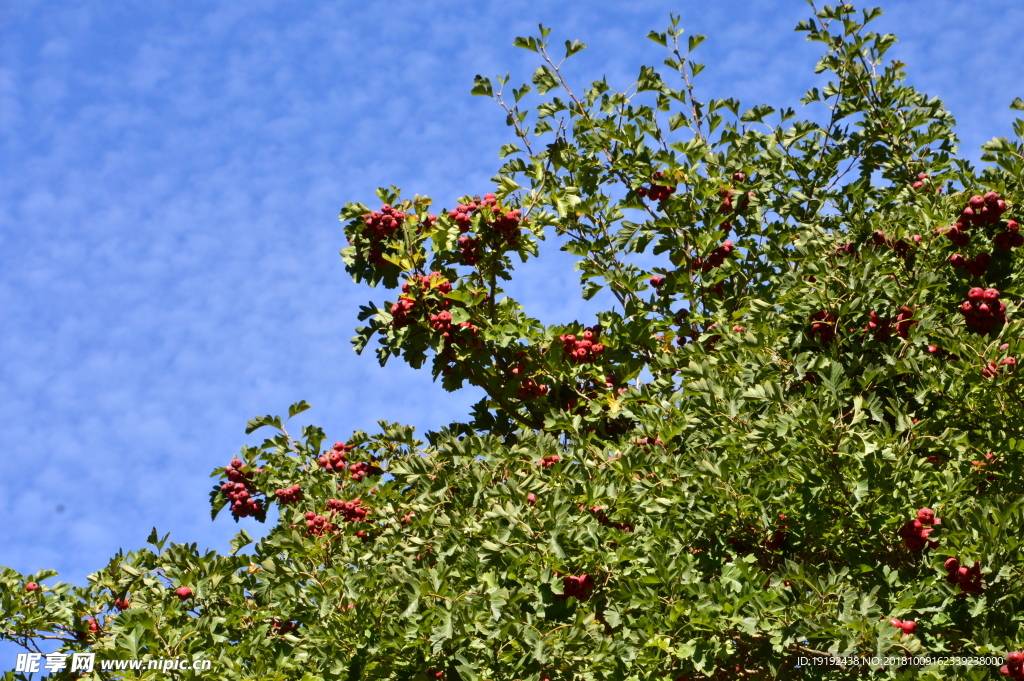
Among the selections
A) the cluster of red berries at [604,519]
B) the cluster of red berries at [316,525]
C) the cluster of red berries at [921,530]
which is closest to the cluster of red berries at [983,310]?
the cluster of red berries at [921,530]

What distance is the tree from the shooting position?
450 cm

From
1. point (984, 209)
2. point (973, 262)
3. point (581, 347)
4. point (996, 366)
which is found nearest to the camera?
point (996, 366)

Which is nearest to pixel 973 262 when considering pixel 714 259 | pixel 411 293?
pixel 714 259

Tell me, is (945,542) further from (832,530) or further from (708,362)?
(708,362)

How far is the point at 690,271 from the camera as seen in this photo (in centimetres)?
686

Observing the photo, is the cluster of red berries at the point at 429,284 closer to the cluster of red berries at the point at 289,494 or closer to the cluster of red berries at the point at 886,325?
the cluster of red berries at the point at 289,494

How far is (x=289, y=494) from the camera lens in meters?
6.82

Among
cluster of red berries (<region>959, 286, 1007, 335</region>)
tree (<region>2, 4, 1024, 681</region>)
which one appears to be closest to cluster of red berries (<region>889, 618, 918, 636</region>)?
tree (<region>2, 4, 1024, 681</region>)

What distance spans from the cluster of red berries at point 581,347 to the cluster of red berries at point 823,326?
4.97ft

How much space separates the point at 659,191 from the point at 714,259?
66 cm

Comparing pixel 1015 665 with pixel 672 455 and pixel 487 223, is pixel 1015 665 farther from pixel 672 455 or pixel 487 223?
pixel 487 223

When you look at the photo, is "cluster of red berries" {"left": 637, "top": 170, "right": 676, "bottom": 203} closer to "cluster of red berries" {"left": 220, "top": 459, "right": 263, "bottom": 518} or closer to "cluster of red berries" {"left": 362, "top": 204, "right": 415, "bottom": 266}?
"cluster of red berries" {"left": 362, "top": 204, "right": 415, "bottom": 266}

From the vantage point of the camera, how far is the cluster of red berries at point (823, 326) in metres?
5.57

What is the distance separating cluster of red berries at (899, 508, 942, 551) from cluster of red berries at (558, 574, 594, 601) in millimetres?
1592
